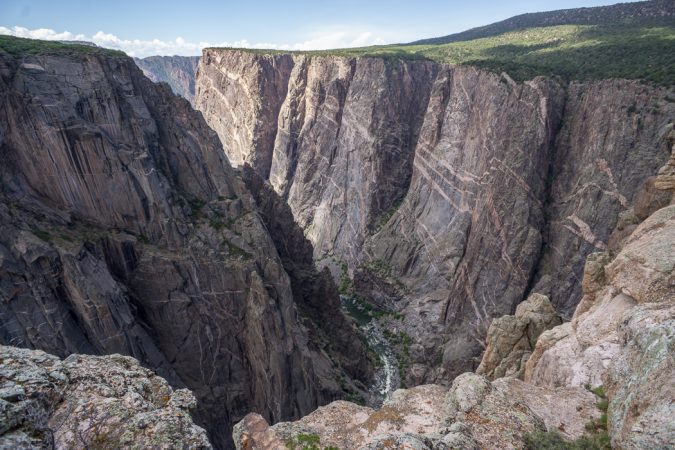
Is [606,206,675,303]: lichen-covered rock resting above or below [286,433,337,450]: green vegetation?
above

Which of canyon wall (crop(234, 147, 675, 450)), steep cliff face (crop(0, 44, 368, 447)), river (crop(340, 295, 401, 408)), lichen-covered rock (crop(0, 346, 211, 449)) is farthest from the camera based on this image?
river (crop(340, 295, 401, 408))

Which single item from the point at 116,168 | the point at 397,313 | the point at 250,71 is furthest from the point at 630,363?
the point at 250,71

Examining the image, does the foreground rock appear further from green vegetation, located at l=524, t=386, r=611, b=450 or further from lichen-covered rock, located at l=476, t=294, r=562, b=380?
lichen-covered rock, located at l=476, t=294, r=562, b=380

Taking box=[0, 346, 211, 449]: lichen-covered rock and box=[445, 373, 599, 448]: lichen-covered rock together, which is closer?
box=[0, 346, 211, 449]: lichen-covered rock

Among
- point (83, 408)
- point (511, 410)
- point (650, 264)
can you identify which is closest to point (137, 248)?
point (83, 408)

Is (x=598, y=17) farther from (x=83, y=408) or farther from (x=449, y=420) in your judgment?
(x=83, y=408)

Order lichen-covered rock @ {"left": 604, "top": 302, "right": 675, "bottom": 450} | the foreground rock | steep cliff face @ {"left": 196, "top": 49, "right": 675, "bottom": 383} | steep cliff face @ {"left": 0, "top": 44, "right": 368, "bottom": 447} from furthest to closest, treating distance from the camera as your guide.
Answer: steep cliff face @ {"left": 196, "top": 49, "right": 675, "bottom": 383}, steep cliff face @ {"left": 0, "top": 44, "right": 368, "bottom": 447}, the foreground rock, lichen-covered rock @ {"left": 604, "top": 302, "right": 675, "bottom": 450}

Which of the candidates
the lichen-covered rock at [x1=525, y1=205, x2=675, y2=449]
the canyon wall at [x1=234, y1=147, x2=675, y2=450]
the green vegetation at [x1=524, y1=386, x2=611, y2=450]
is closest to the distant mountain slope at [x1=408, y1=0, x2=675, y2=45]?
the lichen-covered rock at [x1=525, y1=205, x2=675, y2=449]
